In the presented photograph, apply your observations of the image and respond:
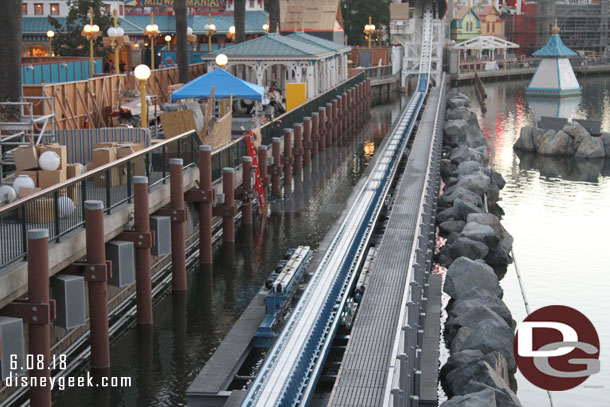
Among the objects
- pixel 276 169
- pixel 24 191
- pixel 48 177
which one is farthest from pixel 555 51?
pixel 24 191

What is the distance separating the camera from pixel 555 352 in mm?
19344

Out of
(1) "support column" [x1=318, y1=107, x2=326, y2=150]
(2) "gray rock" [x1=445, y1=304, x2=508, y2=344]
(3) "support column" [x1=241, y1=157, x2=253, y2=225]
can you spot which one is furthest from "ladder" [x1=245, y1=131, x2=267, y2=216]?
(1) "support column" [x1=318, y1=107, x2=326, y2=150]

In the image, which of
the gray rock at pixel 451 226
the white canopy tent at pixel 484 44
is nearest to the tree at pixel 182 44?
the gray rock at pixel 451 226

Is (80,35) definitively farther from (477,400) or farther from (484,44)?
(484,44)

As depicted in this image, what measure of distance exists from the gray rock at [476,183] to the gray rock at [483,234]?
310 inches

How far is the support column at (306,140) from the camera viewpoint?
146ft

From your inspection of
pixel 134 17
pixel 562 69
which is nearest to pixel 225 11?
pixel 134 17

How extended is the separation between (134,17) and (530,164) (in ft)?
151

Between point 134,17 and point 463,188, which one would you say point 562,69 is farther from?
point 463,188

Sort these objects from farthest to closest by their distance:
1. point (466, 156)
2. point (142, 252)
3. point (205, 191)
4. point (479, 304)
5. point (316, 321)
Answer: point (466, 156) < point (205, 191) < point (479, 304) < point (142, 252) < point (316, 321)

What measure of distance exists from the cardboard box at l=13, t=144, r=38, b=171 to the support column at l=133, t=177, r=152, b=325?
214 centimetres

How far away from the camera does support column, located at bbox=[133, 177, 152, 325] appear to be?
69.8 feet

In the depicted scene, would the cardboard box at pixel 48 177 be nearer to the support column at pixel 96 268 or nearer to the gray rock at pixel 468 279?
the support column at pixel 96 268

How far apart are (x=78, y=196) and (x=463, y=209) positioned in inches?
678
